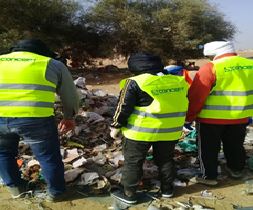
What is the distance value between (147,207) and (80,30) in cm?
1630

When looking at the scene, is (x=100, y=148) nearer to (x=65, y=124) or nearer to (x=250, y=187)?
(x=65, y=124)

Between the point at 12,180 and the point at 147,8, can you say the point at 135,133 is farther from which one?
the point at 147,8

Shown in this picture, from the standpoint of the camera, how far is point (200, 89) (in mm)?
2750

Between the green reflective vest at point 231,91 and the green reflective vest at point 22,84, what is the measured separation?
6.17ft

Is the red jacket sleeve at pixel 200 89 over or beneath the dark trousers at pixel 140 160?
over

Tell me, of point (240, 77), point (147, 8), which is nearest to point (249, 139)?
point (240, 77)

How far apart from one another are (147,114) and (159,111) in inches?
5.3

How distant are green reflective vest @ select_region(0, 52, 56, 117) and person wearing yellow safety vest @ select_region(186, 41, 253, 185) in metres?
1.71

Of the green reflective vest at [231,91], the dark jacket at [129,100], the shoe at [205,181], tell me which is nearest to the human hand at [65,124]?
the dark jacket at [129,100]

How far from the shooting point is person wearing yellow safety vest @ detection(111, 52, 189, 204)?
2.45 metres

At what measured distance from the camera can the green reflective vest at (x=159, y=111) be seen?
2.43 metres

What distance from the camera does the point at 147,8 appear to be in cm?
1698

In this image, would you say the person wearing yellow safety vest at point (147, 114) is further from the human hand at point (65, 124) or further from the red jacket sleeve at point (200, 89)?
the human hand at point (65, 124)

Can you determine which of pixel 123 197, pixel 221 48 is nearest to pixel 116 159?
pixel 123 197
